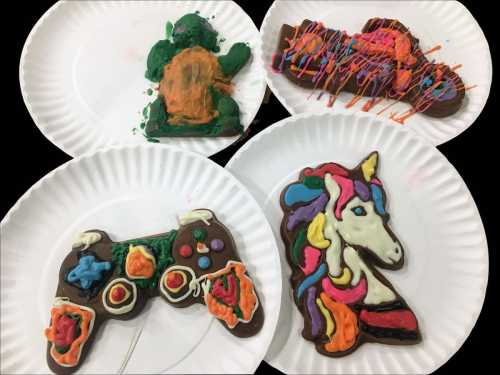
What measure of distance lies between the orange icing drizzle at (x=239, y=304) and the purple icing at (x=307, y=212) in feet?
1.27

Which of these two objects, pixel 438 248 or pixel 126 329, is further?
pixel 438 248

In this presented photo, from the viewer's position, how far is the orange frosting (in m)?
2.38

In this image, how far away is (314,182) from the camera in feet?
7.48

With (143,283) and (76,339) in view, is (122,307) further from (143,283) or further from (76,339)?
(76,339)

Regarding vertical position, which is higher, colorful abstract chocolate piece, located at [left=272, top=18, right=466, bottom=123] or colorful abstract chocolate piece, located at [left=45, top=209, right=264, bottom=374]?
colorful abstract chocolate piece, located at [left=272, top=18, right=466, bottom=123]

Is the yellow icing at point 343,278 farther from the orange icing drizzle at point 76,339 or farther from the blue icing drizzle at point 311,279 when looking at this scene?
the orange icing drizzle at point 76,339

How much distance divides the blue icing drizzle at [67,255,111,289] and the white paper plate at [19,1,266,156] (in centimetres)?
74

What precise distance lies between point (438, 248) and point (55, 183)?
2112 millimetres

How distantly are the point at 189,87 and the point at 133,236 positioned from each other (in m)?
0.91

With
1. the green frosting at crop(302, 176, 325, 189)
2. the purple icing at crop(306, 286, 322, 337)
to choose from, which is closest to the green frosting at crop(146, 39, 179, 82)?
the green frosting at crop(302, 176, 325, 189)

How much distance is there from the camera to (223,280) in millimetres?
2000

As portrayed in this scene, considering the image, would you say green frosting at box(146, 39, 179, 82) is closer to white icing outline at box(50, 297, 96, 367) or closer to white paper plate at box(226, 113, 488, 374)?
white paper plate at box(226, 113, 488, 374)

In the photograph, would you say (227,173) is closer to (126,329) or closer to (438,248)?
(126,329)

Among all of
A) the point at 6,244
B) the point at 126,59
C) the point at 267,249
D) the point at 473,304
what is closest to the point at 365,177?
the point at 267,249
